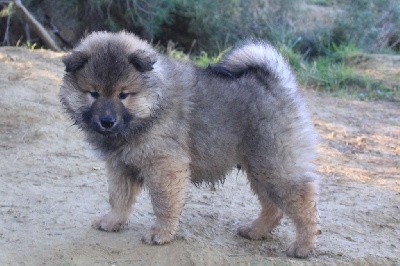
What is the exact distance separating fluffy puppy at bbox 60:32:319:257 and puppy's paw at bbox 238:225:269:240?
0.57ft

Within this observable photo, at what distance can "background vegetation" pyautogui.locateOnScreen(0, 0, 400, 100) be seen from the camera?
39.4 ft

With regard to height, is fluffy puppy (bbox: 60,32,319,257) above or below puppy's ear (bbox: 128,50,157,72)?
below

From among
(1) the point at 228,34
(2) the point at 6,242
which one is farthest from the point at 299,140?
(1) the point at 228,34

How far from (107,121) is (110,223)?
36.6 inches

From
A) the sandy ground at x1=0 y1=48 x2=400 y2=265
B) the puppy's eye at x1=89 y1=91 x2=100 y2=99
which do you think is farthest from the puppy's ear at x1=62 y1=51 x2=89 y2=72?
the sandy ground at x1=0 y1=48 x2=400 y2=265

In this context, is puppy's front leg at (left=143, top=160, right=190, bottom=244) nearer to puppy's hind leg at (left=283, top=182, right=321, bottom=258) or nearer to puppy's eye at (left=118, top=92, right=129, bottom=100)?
puppy's eye at (left=118, top=92, right=129, bottom=100)

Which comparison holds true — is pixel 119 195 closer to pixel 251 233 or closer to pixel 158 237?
pixel 158 237

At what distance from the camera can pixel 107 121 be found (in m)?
4.36

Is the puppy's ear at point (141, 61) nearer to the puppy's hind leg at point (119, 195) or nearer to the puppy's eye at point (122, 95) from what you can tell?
the puppy's eye at point (122, 95)

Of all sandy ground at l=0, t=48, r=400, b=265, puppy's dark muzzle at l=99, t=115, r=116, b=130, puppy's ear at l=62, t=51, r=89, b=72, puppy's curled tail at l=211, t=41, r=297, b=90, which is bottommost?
sandy ground at l=0, t=48, r=400, b=265

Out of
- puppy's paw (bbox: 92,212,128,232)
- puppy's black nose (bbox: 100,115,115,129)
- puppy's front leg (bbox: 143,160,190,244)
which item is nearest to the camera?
puppy's black nose (bbox: 100,115,115,129)

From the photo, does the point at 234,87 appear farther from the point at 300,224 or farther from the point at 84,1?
the point at 84,1

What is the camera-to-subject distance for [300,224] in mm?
4820

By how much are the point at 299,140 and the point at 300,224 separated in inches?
22.7
